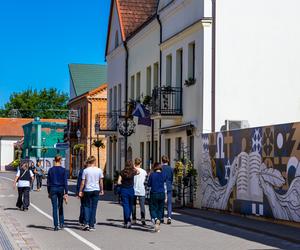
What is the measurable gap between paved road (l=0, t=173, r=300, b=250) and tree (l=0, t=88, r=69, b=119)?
9146cm

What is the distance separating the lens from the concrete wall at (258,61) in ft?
78.9

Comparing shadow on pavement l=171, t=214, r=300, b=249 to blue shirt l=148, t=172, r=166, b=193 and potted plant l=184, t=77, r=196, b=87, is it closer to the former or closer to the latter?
blue shirt l=148, t=172, r=166, b=193

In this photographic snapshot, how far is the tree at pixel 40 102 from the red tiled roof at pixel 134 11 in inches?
2776

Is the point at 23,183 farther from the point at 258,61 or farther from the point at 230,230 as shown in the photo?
the point at 258,61

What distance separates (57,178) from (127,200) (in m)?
1.78

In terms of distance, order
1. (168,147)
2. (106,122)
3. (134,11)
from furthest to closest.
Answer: (106,122)
(134,11)
(168,147)

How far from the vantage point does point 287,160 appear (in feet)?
57.8

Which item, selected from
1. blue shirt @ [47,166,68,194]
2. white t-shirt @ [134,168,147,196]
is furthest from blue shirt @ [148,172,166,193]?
blue shirt @ [47,166,68,194]

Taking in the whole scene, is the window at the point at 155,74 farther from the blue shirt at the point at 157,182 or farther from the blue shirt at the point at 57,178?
the blue shirt at the point at 57,178

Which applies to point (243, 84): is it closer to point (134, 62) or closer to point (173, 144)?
point (173, 144)

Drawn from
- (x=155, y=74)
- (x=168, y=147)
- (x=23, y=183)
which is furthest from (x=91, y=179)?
(x=155, y=74)

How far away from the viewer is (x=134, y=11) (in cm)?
4034

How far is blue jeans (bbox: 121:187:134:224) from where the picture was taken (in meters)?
17.0

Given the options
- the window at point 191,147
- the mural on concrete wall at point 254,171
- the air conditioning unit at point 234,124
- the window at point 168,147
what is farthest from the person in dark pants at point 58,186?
the window at point 168,147
